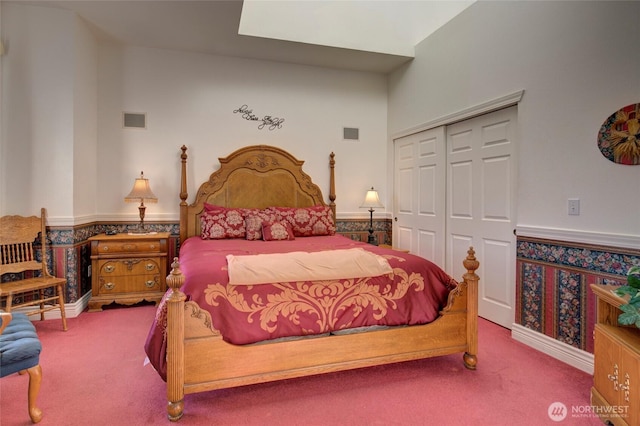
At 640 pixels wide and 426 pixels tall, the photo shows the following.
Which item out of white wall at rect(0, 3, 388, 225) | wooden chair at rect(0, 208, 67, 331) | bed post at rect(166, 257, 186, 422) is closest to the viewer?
bed post at rect(166, 257, 186, 422)

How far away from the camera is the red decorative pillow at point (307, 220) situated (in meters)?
3.84

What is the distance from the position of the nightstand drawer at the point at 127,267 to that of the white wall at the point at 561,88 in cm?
346

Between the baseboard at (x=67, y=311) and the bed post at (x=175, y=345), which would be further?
the baseboard at (x=67, y=311)

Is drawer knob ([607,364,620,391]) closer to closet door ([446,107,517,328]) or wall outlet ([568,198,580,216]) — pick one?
wall outlet ([568,198,580,216])

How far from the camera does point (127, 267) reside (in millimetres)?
3443

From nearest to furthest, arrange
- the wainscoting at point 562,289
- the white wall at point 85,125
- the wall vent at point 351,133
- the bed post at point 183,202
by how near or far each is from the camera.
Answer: the wainscoting at point 562,289
the white wall at point 85,125
the bed post at point 183,202
the wall vent at point 351,133

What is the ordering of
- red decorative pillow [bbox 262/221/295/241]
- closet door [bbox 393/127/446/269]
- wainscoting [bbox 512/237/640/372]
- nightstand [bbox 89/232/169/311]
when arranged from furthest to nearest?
closet door [bbox 393/127/446/269], red decorative pillow [bbox 262/221/295/241], nightstand [bbox 89/232/169/311], wainscoting [bbox 512/237/640/372]

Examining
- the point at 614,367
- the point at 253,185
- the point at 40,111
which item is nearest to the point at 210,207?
the point at 253,185

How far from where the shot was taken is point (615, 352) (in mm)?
A: 1575

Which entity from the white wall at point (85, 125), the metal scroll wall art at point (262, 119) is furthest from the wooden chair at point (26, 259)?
the metal scroll wall art at point (262, 119)

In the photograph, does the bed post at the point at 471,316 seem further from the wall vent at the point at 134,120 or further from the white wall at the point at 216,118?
the wall vent at the point at 134,120

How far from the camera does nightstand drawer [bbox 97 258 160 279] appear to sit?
338 centimetres

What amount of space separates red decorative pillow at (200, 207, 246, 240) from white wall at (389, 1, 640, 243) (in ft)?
8.44

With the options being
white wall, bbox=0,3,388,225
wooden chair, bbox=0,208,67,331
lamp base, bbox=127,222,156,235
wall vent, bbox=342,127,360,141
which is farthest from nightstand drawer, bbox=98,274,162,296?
wall vent, bbox=342,127,360,141
